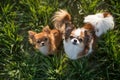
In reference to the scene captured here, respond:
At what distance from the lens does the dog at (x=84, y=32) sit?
10.00 ft

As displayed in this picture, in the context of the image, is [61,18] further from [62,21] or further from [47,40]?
[47,40]

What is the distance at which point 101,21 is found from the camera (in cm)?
330

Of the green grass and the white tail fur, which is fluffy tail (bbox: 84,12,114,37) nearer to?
the green grass

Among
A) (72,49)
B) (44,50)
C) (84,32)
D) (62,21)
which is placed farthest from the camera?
(62,21)

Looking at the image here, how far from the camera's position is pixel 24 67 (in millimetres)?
3373

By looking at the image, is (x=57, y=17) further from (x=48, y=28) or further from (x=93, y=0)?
(x=93, y=0)

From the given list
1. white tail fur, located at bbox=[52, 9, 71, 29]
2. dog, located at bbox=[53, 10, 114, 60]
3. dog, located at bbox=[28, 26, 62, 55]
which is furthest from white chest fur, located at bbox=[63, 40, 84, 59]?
white tail fur, located at bbox=[52, 9, 71, 29]

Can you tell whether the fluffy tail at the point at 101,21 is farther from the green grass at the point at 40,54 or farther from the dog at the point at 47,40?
the dog at the point at 47,40

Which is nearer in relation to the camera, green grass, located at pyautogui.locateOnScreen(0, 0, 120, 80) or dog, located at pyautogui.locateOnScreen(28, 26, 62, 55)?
dog, located at pyautogui.locateOnScreen(28, 26, 62, 55)

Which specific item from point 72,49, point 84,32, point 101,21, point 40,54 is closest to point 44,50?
point 40,54

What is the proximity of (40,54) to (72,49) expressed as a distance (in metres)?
0.44

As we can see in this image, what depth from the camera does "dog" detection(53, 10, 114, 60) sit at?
10.00 feet

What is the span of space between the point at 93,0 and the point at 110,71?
0.91 metres

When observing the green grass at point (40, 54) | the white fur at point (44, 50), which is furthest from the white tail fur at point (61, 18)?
the white fur at point (44, 50)
